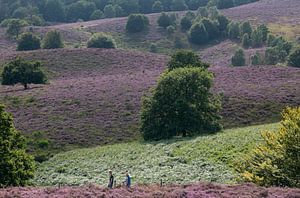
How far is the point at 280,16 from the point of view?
15412cm

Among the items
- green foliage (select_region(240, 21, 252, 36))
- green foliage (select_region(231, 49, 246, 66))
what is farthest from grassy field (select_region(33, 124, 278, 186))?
green foliage (select_region(240, 21, 252, 36))

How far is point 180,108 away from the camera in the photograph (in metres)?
56.8

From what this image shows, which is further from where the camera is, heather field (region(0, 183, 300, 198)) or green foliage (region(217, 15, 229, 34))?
green foliage (region(217, 15, 229, 34))

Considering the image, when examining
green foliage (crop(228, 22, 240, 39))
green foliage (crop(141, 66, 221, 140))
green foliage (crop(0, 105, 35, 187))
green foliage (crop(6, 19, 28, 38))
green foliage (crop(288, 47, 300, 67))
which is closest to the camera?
green foliage (crop(0, 105, 35, 187))

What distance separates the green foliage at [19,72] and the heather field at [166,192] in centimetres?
4681

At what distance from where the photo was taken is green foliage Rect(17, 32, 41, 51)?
11750cm

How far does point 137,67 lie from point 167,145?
47974mm

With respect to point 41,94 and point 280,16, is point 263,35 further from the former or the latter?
point 41,94

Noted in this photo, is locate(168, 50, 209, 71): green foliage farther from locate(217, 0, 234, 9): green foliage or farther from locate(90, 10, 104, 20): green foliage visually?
locate(217, 0, 234, 9): green foliage

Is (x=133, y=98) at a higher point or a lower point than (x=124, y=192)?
lower

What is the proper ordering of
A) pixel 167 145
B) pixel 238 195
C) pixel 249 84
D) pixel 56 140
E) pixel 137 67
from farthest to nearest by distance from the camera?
pixel 137 67, pixel 249 84, pixel 56 140, pixel 167 145, pixel 238 195

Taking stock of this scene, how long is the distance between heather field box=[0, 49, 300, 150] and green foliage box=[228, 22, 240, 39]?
1946 inches

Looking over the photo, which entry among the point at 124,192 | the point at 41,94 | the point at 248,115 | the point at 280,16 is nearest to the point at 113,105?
the point at 41,94

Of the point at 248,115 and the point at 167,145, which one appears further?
the point at 248,115
